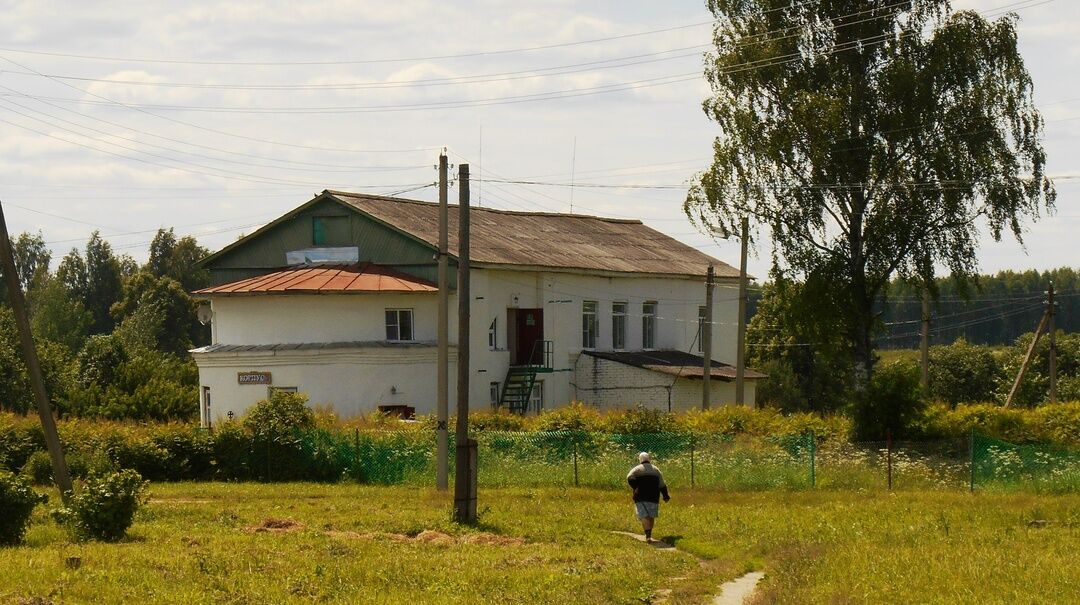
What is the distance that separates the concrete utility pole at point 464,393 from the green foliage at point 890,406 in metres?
12.9

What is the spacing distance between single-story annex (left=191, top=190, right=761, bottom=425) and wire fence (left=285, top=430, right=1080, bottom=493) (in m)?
11.0

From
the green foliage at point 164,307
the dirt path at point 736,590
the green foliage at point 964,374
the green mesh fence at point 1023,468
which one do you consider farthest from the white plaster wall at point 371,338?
the green foliage at point 164,307

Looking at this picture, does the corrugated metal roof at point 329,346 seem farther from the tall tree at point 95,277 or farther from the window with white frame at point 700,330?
the tall tree at point 95,277

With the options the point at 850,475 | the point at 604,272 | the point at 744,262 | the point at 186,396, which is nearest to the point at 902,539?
the point at 850,475

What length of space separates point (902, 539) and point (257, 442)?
20454mm

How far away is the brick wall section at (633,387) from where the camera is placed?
175ft

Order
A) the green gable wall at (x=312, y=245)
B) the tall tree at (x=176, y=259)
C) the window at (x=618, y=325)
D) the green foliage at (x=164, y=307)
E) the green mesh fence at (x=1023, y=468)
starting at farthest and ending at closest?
the tall tree at (x=176, y=259) < the green foliage at (x=164, y=307) < the window at (x=618, y=325) < the green gable wall at (x=312, y=245) < the green mesh fence at (x=1023, y=468)

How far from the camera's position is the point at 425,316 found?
49.9 metres

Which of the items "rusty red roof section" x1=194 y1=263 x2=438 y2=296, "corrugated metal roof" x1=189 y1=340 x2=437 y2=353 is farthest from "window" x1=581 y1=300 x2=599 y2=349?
"corrugated metal roof" x1=189 y1=340 x2=437 y2=353

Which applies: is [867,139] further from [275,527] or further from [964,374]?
[964,374]

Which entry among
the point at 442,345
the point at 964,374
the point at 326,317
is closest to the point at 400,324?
the point at 326,317

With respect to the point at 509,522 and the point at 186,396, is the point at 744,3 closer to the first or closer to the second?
the point at 509,522

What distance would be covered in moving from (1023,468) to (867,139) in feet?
41.3

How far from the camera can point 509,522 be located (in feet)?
87.4
